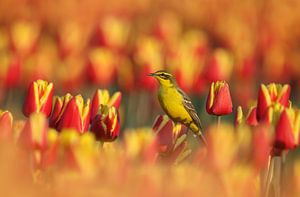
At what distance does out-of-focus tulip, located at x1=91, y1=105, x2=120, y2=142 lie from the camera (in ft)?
4.75

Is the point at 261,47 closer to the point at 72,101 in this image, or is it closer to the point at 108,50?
the point at 108,50

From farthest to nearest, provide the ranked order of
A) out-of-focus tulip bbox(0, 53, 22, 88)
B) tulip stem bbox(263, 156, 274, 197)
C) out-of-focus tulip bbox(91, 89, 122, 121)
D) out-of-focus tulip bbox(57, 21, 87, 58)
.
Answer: out-of-focus tulip bbox(57, 21, 87, 58) → out-of-focus tulip bbox(0, 53, 22, 88) → out-of-focus tulip bbox(91, 89, 122, 121) → tulip stem bbox(263, 156, 274, 197)

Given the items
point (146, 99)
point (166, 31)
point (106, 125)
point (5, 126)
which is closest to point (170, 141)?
point (106, 125)

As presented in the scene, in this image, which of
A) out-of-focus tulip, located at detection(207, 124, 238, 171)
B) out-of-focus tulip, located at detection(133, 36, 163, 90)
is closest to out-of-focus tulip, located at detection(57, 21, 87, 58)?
out-of-focus tulip, located at detection(133, 36, 163, 90)

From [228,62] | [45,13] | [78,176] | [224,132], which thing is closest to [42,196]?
[78,176]

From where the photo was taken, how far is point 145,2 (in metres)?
4.15

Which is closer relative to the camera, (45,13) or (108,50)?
(108,50)

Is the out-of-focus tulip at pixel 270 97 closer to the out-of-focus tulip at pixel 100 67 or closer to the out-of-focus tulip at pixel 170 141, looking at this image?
the out-of-focus tulip at pixel 170 141

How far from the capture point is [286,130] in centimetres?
138

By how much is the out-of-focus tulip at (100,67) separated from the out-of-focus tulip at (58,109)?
111cm

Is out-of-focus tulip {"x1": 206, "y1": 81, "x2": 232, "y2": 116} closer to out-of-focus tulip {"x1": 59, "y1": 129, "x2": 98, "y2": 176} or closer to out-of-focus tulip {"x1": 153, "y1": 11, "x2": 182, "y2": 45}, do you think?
out-of-focus tulip {"x1": 59, "y1": 129, "x2": 98, "y2": 176}

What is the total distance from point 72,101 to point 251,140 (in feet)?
1.15

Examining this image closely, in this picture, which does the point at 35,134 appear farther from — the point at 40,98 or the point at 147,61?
the point at 147,61

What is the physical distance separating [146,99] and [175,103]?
44 centimetres
